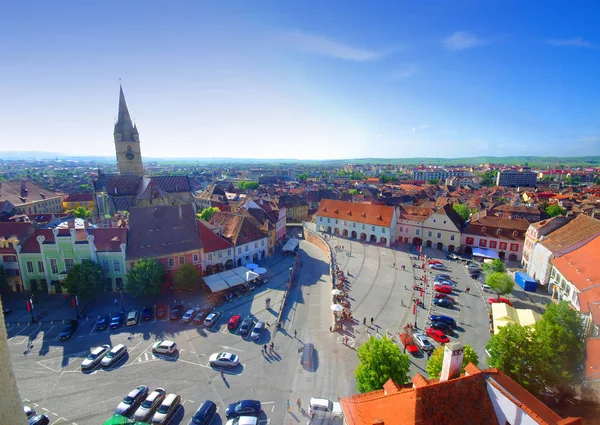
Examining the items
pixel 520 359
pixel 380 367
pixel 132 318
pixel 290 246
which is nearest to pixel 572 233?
pixel 520 359

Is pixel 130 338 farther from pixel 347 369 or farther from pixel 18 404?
pixel 18 404

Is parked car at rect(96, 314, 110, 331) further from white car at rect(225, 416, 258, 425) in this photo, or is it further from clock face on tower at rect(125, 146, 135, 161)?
clock face on tower at rect(125, 146, 135, 161)

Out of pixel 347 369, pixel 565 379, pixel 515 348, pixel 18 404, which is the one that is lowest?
pixel 347 369

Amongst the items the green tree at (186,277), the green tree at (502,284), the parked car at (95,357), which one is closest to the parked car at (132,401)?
the parked car at (95,357)

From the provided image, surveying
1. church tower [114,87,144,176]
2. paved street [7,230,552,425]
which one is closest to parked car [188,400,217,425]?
paved street [7,230,552,425]

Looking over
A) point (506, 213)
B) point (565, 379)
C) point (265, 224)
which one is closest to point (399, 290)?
point (565, 379)

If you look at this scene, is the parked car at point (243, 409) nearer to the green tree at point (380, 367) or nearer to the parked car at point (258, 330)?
the green tree at point (380, 367)
